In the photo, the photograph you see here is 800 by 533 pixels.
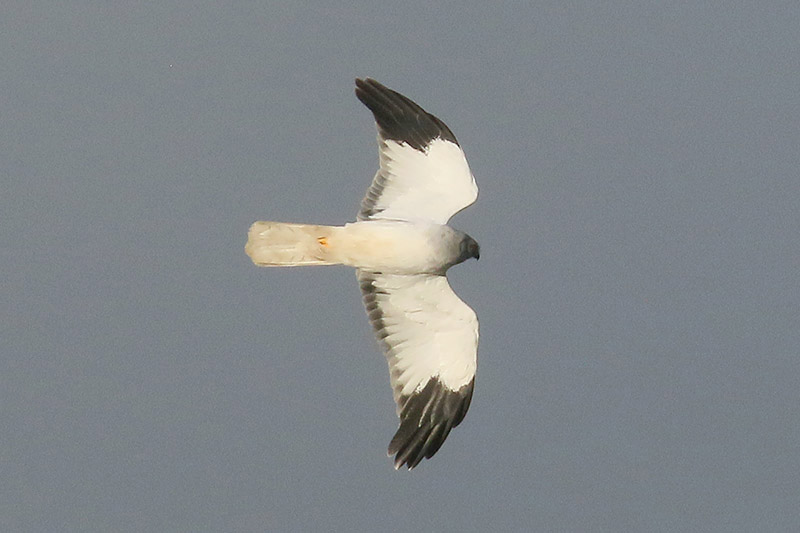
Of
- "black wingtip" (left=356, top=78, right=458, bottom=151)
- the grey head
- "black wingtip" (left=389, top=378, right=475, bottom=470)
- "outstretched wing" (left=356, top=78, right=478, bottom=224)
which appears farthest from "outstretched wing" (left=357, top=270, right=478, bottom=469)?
"black wingtip" (left=356, top=78, right=458, bottom=151)

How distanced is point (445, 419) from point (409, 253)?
1273 mm

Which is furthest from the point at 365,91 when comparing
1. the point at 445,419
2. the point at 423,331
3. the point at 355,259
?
the point at 445,419

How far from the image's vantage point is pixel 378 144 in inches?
379

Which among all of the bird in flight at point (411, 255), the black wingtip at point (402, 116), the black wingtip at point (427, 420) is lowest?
the black wingtip at point (427, 420)

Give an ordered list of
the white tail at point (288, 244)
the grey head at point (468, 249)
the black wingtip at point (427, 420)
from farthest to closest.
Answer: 1. the black wingtip at point (427, 420)
2. the grey head at point (468, 249)
3. the white tail at point (288, 244)

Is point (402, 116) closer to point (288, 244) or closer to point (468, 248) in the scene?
point (468, 248)

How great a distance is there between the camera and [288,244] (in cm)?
922

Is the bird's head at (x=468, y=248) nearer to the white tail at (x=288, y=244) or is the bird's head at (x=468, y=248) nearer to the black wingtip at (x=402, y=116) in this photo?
the black wingtip at (x=402, y=116)

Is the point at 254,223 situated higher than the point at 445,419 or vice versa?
the point at 254,223

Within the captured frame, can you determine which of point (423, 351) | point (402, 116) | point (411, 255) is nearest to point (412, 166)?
point (402, 116)

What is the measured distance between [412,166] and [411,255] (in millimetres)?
725

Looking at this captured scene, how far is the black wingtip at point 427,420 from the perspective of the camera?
9438 millimetres

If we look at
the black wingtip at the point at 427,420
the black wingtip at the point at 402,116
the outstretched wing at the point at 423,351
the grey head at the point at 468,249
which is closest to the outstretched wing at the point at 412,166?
the black wingtip at the point at 402,116

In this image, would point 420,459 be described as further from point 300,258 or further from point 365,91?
point 365,91
